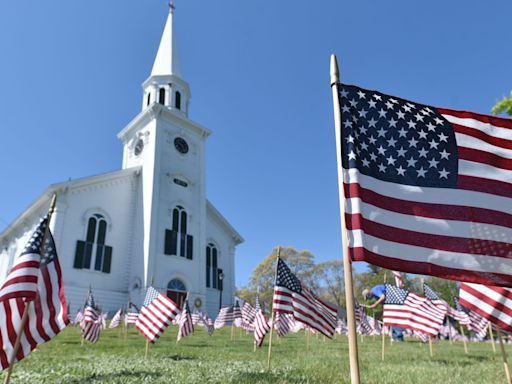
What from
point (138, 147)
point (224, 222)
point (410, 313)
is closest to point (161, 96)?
point (138, 147)

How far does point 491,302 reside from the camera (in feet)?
15.0

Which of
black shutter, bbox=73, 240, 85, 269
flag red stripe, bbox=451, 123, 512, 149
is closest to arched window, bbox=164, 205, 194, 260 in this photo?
black shutter, bbox=73, 240, 85, 269

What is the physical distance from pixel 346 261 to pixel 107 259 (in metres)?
24.2

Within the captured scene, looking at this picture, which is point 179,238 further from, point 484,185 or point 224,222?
point 484,185

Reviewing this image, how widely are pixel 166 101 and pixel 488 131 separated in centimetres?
3043

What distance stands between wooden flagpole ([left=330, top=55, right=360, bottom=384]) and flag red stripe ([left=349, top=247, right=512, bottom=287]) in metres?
0.13

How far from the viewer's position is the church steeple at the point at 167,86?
3148 centimetres

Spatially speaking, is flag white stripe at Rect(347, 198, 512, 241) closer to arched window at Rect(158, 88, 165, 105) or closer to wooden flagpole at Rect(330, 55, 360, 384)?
wooden flagpole at Rect(330, 55, 360, 384)

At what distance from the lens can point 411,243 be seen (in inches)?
118

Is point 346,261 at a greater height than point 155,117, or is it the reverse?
point 155,117

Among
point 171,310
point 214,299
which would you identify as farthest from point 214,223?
point 171,310

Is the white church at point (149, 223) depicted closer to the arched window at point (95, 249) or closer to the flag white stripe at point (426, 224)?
the arched window at point (95, 249)

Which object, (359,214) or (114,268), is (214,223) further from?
(359,214)

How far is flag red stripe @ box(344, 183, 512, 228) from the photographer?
123 inches
